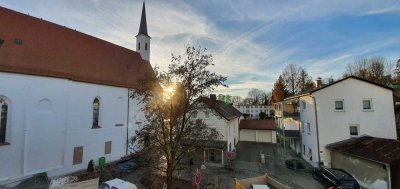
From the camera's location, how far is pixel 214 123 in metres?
25.5

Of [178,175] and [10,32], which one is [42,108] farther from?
[178,175]

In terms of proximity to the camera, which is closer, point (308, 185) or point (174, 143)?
point (174, 143)

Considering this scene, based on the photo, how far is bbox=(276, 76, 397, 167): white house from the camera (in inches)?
758

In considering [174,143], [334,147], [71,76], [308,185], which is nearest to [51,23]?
[71,76]

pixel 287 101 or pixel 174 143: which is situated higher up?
pixel 287 101

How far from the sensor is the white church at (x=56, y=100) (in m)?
16.3

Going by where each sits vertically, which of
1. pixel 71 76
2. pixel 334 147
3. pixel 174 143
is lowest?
pixel 334 147

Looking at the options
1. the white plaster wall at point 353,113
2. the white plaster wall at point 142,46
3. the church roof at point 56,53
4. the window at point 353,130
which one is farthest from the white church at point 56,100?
the window at point 353,130

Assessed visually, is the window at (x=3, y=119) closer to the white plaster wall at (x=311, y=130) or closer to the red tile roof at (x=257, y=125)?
the white plaster wall at (x=311, y=130)

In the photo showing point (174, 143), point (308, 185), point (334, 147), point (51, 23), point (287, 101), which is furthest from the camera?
point (287, 101)

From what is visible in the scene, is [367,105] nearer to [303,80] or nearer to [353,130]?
[353,130]

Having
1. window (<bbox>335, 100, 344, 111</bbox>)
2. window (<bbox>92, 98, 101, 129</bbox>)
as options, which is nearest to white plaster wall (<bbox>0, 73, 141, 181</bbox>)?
window (<bbox>92, 98, 101, 129</bbox>)

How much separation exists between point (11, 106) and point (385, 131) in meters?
30.9

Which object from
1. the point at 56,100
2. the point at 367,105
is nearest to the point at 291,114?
the point at 367,105
